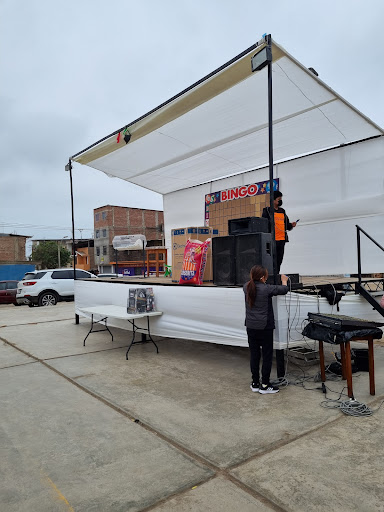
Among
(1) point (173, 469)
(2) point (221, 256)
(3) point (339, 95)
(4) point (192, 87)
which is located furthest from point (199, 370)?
(3) point (339, 95)

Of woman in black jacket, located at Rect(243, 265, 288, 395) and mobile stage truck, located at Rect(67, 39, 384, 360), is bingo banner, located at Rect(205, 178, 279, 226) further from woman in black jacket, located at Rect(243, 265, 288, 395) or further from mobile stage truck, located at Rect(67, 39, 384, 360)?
woman in black jacket, located at Rect(243, 265, 288, 395)

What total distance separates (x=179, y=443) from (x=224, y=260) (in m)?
2.60

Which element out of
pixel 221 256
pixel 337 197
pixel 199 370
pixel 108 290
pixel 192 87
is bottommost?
pixel 199 370

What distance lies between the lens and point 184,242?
236 inches

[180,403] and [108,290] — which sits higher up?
→ [108,290]

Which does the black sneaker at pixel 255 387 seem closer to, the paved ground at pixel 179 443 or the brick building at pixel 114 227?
the paved ground at pixel 179 443

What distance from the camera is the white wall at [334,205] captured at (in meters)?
6.79

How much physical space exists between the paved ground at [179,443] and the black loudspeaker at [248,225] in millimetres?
1792

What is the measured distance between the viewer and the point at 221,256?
5027 mm

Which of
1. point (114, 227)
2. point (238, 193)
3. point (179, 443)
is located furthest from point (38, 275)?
point (114, 227)

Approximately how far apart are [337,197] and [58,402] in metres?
6.05

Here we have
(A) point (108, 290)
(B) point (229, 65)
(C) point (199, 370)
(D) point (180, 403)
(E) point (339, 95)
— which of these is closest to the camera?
(D) point (180, 403)

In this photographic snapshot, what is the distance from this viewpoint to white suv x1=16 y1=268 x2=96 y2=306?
1327 cm

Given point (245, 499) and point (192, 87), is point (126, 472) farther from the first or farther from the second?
point (192, 87)
